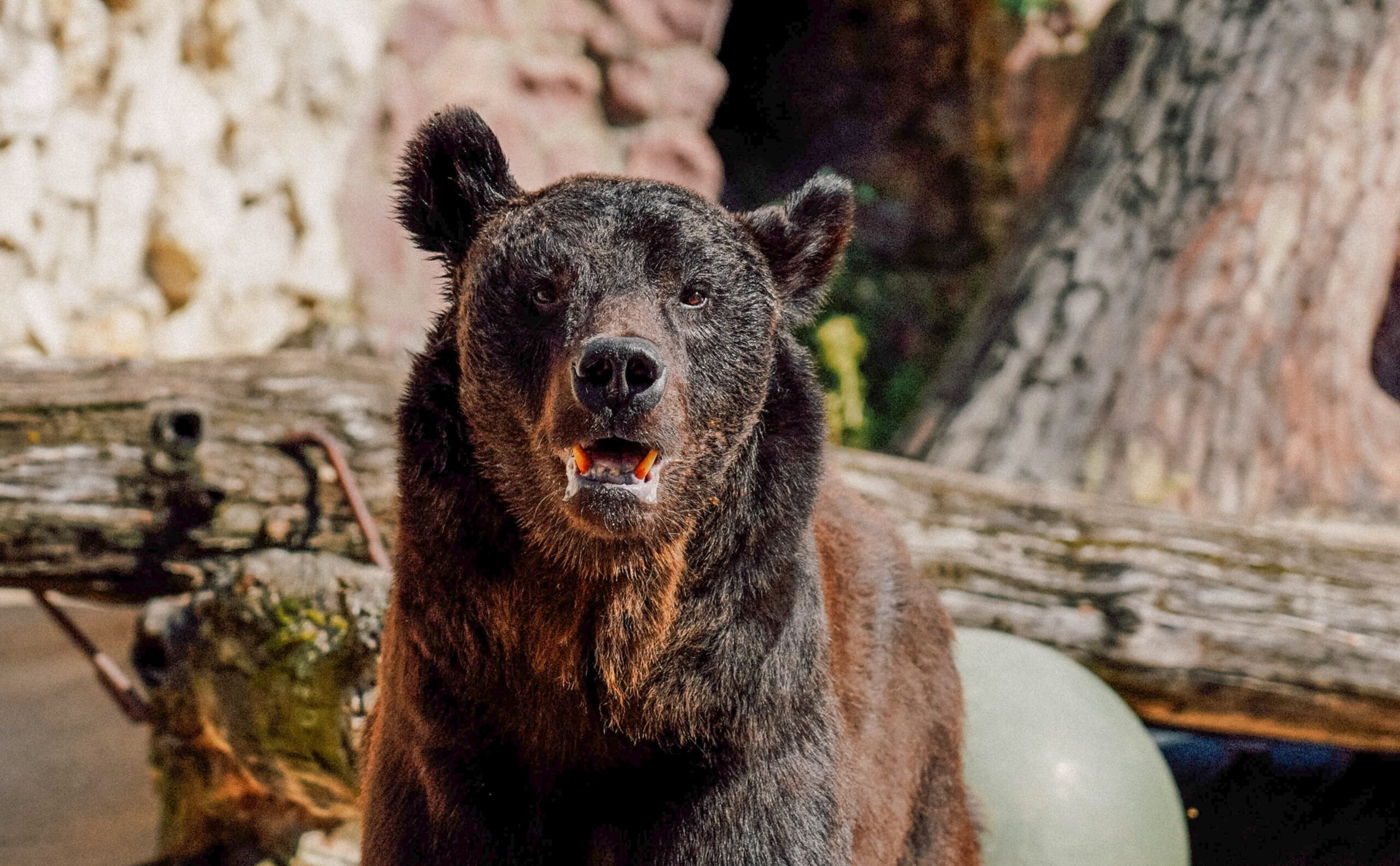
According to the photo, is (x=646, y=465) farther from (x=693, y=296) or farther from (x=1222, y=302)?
(x=1222, y=302)

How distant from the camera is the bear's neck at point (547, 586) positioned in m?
1.93

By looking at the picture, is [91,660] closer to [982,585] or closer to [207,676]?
[207,676]

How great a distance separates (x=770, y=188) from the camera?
848 centimetres

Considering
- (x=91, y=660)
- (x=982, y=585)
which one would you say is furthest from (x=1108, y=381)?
(x=91, y=660)

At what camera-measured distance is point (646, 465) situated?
187cm

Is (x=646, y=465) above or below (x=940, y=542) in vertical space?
above

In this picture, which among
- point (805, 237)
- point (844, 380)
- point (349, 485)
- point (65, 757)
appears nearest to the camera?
point (805, 237)

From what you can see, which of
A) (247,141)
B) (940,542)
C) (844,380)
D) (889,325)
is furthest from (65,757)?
(889,325)

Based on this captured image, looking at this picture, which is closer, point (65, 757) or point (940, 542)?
point (940, 542)

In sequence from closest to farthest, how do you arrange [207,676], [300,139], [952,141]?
1. [207,676]
2. [300,139]
3. [952,141]

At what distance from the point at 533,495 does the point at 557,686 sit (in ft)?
1.07

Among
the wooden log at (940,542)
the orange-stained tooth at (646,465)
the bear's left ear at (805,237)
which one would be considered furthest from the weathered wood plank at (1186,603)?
the orange-stained tooth at (646,465)

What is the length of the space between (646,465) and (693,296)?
332 millimetres

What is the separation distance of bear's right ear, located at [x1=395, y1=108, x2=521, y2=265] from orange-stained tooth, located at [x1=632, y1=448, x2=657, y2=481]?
568 mm
